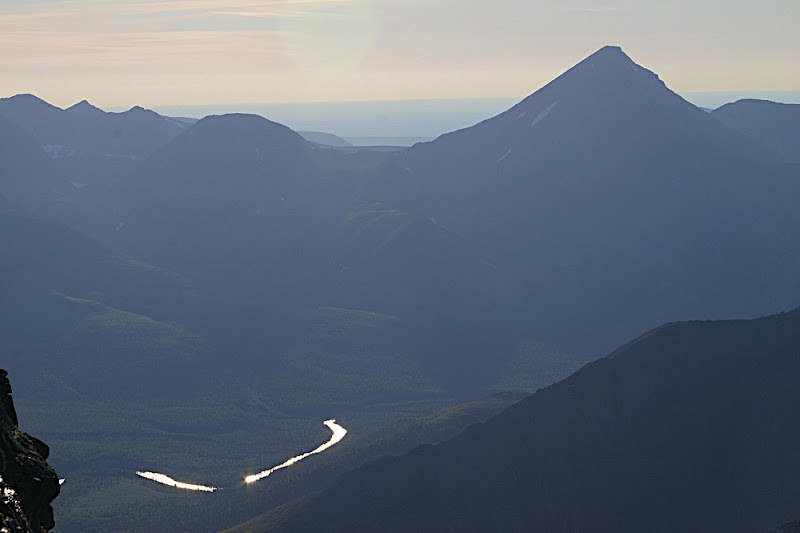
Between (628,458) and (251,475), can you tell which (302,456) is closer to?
(251,475)

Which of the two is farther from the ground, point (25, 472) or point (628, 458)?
point (25, 472)

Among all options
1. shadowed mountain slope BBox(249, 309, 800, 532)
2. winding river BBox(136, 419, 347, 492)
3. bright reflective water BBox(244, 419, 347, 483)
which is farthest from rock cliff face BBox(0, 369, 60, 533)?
bright reflective water BBox(244, 419, 347, 483)

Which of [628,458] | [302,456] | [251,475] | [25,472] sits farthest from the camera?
[302,456]

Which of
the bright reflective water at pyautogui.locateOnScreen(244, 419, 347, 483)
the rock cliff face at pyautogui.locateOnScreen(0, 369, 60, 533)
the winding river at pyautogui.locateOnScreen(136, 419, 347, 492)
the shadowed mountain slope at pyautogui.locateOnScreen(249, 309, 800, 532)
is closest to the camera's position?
the rock cliff face at pyautogui.locateOnScreen(0, 369, 60, 533)

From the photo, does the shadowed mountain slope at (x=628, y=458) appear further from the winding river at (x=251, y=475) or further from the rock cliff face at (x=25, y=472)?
the winding river at (x=251, y=475)

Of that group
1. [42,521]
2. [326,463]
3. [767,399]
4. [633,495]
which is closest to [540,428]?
[633,495]

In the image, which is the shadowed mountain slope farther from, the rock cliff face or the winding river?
the winding river

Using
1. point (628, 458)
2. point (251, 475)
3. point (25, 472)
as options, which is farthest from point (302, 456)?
point (25, 472)

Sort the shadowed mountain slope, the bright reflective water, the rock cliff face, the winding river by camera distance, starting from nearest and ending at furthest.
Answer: the rock cliff face < the shadowed mountain slope < the winding river < the bright reflective water

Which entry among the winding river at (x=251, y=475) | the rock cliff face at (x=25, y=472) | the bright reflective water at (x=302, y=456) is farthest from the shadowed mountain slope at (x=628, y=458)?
the bright reflective water at (x=302, y=456)
